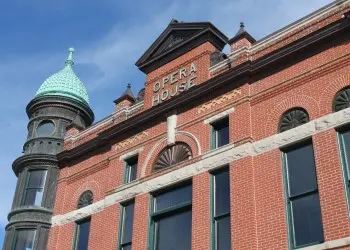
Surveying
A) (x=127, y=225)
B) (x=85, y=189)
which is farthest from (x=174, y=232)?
(x=85, y=189)

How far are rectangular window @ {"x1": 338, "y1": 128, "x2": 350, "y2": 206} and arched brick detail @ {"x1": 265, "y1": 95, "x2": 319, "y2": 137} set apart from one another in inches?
41.4

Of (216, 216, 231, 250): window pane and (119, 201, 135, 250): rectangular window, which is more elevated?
(119, 201, 135, 250): rectangular window

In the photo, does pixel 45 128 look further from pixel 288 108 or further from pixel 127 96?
pixel 288 108

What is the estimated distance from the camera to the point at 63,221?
22.5 metres

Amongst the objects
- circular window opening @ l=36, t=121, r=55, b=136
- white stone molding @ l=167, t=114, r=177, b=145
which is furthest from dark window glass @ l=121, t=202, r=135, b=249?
circular window opening @ l=36, t=121, r=55, b=136

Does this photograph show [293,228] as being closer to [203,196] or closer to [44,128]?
[203,196]

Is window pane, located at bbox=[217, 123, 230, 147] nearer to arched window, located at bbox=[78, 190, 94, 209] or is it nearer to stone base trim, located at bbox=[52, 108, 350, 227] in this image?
stone base trim, located at bbox=[52, 108, 350, 227]

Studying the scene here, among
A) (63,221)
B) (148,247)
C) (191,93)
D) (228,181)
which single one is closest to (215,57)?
(191,93)

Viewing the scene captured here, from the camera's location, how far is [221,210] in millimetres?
17312

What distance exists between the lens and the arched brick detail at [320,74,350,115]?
16.0 meters

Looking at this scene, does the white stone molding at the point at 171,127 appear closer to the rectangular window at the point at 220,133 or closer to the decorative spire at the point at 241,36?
the rectangular window at the point at 220,133

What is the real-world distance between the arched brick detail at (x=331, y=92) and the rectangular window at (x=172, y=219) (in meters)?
5.34

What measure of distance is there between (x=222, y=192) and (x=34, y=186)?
1028cm

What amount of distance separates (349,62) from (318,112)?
176 cm
